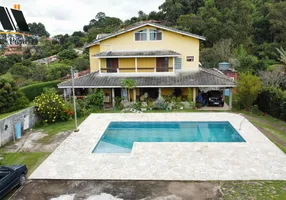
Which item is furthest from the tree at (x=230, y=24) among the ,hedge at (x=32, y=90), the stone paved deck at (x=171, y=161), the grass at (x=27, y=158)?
the grass at (x=27, y=158)

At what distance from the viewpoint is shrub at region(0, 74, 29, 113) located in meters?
22.1

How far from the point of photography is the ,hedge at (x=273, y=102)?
21.3 m

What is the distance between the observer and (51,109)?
21.9 m

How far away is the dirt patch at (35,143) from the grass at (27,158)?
654 millimetres

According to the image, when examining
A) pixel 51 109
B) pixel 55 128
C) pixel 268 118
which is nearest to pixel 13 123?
pixel 55 128

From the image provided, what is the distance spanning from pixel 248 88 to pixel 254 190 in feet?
48.1

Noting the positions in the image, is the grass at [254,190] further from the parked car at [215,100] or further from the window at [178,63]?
the window at [178,63]

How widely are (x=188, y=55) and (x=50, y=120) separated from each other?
56.1ft

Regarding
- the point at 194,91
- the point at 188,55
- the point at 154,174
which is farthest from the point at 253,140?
the point at 188,55

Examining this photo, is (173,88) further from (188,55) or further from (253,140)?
Result: (253,140)

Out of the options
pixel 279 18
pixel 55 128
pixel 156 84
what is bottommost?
pixel 55 128

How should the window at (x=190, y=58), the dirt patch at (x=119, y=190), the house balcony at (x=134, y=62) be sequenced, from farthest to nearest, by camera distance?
the window at (x=190, y=58), the house balcony at (x=134, y=62), the dirt patch at (x=119, y=190)

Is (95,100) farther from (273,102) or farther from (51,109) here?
(273,102)

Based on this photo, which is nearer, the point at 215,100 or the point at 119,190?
the point at 119,190
